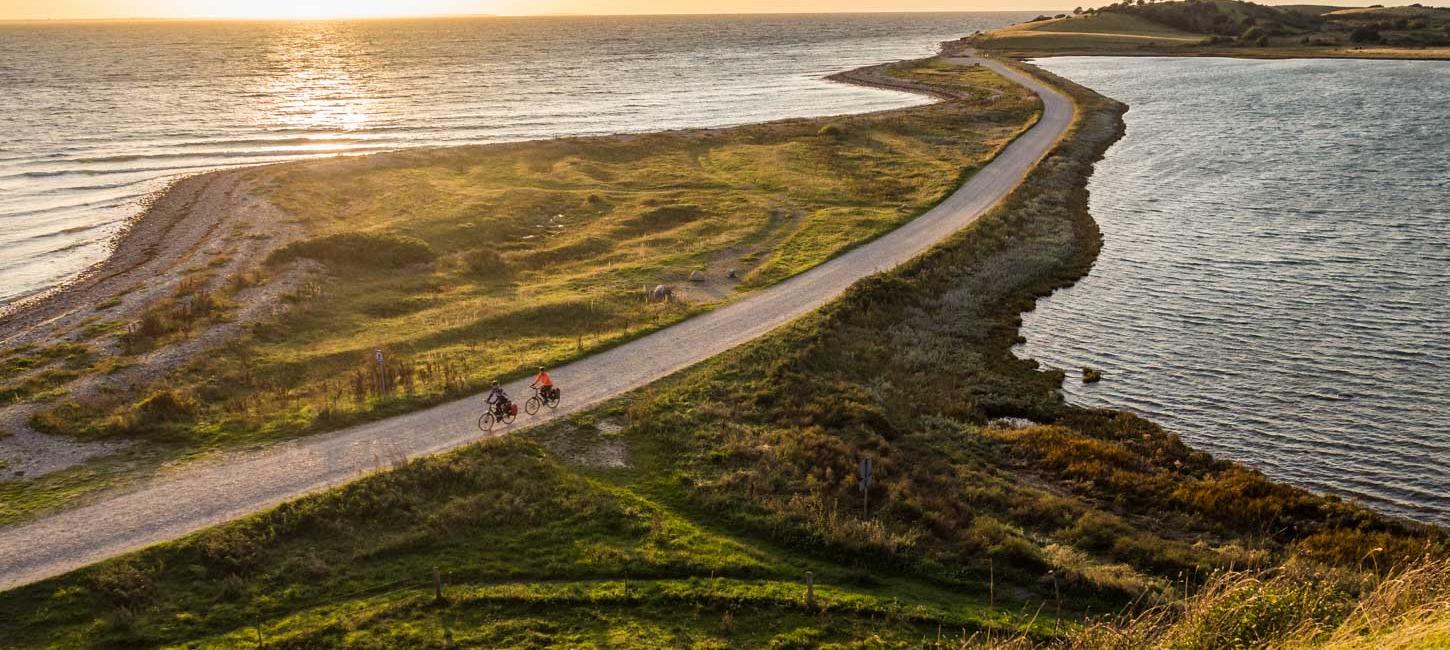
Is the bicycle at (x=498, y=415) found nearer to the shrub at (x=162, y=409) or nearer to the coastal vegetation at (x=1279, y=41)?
the shrub at (x=162, y=409)

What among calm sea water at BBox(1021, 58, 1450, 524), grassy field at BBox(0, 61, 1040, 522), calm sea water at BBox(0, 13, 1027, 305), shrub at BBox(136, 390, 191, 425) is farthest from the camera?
calm sea water at BBox(0, 13, 1027, 305)

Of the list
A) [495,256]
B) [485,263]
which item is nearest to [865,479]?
[485,263]

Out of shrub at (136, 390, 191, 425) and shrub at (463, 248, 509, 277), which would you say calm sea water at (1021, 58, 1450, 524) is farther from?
shrub at (136, 390, 191, 425)

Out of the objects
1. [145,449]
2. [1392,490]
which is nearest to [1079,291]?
[1392,490]

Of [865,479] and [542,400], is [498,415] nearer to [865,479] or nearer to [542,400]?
[542,400]

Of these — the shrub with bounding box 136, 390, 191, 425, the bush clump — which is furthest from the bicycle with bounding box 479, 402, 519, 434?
the bush clump

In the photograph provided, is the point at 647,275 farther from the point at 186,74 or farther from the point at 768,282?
the point at 186,74
